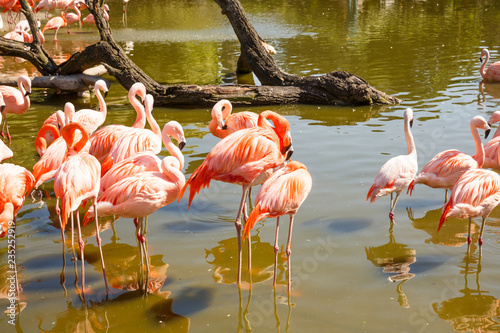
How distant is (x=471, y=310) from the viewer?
3467mm

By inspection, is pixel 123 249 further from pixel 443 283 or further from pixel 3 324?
pixel 443 283

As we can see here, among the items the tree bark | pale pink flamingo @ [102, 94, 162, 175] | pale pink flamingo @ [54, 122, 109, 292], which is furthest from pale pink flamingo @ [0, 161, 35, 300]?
the tree bark

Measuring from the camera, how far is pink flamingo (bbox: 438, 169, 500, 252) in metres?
3.92

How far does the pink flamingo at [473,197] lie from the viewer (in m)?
3.92

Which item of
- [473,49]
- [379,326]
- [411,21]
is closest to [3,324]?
[379,326]

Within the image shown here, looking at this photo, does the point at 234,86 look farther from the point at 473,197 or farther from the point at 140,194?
the point at 473,197

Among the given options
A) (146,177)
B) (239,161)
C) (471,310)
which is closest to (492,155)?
(471,310)

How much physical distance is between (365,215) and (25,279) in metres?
2.75

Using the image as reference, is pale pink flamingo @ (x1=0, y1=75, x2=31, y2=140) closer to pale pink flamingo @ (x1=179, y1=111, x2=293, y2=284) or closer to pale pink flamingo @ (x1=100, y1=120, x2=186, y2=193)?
pale pink flamingo @ (x1=100, y1=120, x2=186, y2=193)

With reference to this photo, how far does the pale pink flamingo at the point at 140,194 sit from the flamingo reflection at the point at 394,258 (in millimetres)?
1542

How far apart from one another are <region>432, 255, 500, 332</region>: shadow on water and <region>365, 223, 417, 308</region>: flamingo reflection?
12.5 inches

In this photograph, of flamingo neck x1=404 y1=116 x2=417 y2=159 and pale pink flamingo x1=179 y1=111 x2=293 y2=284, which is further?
flamingo neck x1=404 y1=116 x2=417 y2=159

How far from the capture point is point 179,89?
816 centimetres

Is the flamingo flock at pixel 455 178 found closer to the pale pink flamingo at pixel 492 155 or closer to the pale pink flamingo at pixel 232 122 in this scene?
the pale pink flamingo at pixel 492 155
